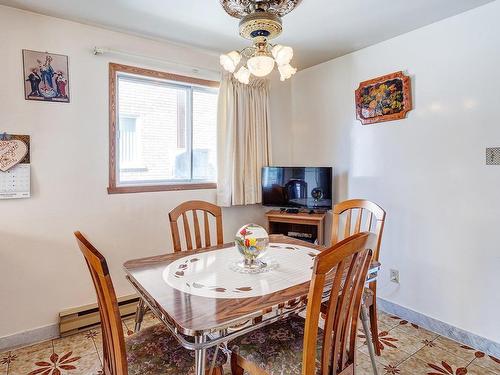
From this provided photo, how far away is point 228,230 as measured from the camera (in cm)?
317

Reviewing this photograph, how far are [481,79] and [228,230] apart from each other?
7.97 ft

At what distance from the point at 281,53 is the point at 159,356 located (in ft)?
5.14

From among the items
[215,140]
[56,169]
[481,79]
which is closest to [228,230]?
[215,140]

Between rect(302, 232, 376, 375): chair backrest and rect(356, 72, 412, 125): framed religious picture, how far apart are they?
1819 millimetres

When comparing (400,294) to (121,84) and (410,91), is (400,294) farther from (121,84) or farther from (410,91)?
(121,84)

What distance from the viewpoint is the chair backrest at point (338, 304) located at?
3.23 ft

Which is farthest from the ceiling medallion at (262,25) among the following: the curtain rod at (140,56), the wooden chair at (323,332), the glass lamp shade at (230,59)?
the curtain rod at (140,56)

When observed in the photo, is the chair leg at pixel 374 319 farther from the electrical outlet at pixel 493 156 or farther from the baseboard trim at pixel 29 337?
the baseboard trim at pixel 29 337

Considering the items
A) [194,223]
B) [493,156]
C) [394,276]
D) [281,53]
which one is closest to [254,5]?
[281,53]

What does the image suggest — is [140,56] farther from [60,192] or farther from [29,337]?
[29,337]

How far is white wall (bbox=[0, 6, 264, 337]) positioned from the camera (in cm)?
214

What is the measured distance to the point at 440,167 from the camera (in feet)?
7.67

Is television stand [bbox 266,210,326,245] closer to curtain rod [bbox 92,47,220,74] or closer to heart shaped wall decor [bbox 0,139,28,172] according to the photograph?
curtain rod [bbox 92,47,220,74]

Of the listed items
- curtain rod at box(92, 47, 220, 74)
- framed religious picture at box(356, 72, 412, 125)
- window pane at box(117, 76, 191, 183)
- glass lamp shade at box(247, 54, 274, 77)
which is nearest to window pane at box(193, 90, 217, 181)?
window pane at box(117, 76, 191, 183)
